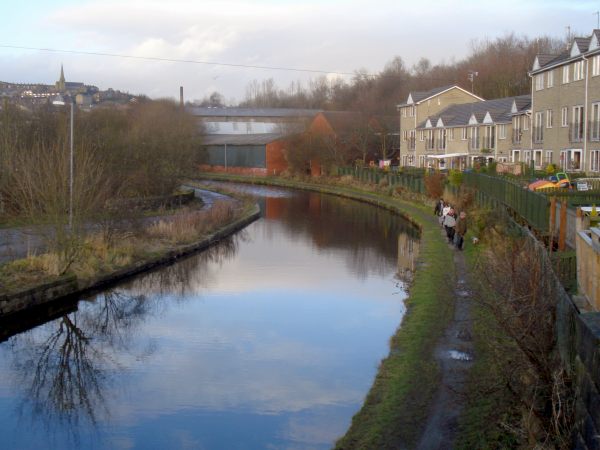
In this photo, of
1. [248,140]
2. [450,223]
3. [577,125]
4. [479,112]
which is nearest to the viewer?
[450,223]

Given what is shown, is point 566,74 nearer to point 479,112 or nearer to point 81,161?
point 479,112

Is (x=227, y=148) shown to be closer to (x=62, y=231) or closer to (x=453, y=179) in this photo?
(x=453, y=179)

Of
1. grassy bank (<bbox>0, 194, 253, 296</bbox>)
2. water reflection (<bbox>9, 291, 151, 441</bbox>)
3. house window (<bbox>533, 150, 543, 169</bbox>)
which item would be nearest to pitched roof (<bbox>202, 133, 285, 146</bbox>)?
house window (<bbox>533, 150, 543, 169</bbox>)

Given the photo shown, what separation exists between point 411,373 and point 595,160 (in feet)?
82.4

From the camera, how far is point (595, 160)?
3234 cm

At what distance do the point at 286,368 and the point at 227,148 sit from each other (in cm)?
6278

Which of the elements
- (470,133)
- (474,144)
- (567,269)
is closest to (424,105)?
(470,133)

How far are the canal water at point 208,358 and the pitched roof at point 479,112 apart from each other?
27.0m

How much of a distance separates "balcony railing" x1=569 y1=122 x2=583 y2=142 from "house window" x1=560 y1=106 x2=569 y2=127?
728mm

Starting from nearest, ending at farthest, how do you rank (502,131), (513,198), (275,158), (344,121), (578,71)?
1. (513,198)
2. (578,71)
3. (502,131)
4. (275,158)
5. (344,121)

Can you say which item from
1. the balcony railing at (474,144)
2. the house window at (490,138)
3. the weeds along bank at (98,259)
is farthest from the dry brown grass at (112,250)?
the balcony railing at (474,144)

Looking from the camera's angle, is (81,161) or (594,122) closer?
(81,161)

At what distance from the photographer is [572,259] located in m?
13.3

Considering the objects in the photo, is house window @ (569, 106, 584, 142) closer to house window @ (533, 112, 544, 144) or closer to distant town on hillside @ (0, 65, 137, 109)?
house window @ (533, 112, 544, 144)
